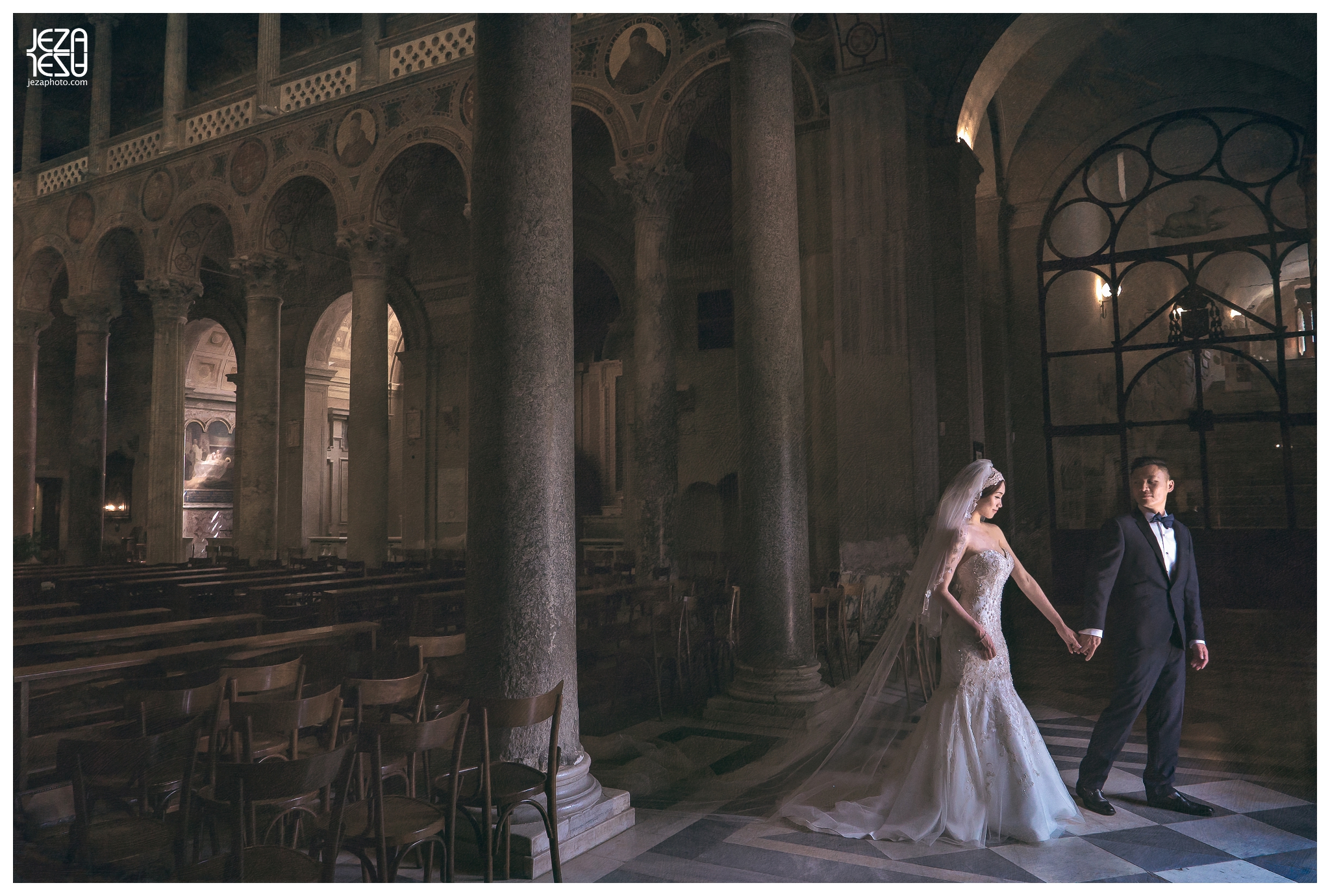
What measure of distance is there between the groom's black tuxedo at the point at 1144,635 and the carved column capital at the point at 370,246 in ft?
36.9

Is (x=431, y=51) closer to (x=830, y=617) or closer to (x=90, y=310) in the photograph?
(x=90, y=310)

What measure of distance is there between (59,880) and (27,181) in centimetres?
1656

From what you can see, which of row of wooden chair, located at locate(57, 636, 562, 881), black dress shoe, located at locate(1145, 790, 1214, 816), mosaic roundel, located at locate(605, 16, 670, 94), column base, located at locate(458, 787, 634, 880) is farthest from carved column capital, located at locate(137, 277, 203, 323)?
black dress shoe, located at locate(1145, 790, 1214, 816)

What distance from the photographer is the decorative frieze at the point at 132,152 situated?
15.6 metres

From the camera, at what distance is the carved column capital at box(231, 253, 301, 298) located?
14203 mm

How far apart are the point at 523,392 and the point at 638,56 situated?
8.89 metres

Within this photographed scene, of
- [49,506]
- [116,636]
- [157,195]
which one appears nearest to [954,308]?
[116,636]

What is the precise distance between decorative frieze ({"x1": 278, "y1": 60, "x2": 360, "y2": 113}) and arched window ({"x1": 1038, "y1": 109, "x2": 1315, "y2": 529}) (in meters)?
10.5

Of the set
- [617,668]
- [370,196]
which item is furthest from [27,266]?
A: [617,668]

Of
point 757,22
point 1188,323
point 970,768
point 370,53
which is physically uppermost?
point 370,53

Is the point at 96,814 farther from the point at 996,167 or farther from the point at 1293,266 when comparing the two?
the point at 1293,266

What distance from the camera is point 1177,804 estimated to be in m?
4.15

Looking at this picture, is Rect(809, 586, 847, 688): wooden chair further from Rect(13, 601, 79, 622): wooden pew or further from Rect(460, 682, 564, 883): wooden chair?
Rect(13, 601, 79, 622): wooden pew

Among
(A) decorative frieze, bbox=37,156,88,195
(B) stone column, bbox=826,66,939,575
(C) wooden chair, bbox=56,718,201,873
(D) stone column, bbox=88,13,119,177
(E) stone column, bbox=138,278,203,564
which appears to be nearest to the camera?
(C) wooden chair, bbox=56,718,201,873
